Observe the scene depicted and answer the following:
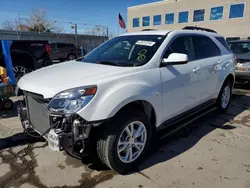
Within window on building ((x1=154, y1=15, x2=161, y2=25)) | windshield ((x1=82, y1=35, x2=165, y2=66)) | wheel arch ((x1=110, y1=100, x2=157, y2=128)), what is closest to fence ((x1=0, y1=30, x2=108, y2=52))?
window on building ((x1=154, y1=15, x2=161, y2=25))

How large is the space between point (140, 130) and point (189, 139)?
1.28 metres

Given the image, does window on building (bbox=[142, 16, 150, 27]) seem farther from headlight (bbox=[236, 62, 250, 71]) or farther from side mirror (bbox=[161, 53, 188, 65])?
side mirror (bbox=[161, 53, 188, 65])

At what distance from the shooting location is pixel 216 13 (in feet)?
98.2

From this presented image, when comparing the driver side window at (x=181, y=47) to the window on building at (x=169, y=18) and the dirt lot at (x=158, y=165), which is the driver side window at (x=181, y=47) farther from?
the window on building at (x=169, y=18)

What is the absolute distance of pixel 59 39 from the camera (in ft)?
82.8

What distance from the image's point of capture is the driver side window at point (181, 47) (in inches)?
129

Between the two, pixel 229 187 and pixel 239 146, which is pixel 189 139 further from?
pixel 229 187

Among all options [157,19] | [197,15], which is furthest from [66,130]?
[157,19]

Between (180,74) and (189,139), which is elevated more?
(180,74)

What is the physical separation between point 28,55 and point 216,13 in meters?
28.8

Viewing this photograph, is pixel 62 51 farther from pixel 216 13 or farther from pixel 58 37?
pixel 216 13

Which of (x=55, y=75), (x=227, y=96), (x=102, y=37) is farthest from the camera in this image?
(x=102, y=37)

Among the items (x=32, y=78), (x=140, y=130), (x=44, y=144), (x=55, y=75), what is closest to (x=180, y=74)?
(x=140, y=130)

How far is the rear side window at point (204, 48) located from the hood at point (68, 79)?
173cm
